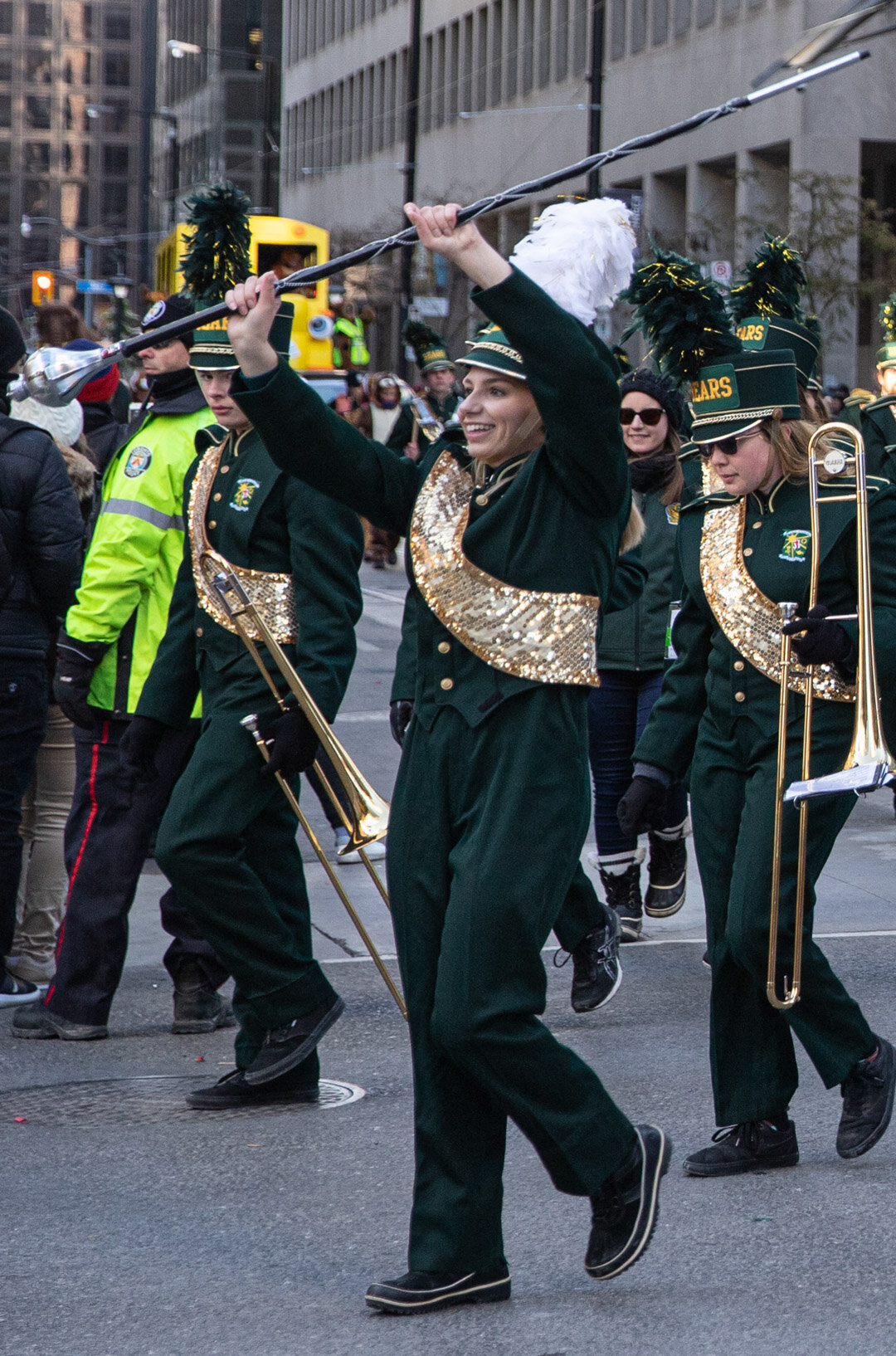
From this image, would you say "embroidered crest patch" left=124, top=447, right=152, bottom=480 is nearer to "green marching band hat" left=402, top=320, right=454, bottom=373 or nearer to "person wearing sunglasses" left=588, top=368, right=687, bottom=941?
"person wearing sunglasses" left=588, top=368, right=687, bottom=941

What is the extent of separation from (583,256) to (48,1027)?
11.2ft

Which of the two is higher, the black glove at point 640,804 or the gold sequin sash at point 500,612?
the gold sequin sash at point 500,612

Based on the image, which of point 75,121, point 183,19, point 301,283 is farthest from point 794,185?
point 75,121

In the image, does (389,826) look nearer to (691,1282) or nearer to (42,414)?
(691,1282)

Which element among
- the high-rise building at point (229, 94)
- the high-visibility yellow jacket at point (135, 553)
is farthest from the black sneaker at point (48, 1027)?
the high-rise building at point (229, 94)

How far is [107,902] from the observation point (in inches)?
256

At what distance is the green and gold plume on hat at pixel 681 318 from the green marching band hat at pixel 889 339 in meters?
5.70

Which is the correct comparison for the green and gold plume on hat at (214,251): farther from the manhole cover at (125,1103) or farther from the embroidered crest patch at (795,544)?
the manhole cover at (125,1103)

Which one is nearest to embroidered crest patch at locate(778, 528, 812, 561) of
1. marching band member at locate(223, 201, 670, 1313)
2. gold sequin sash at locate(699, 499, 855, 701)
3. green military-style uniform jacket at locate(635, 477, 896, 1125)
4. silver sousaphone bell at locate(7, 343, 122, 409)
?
green military-style uniform jacket at locate(635, 477, 896, 1125)

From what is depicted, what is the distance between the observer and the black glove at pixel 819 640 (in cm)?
494

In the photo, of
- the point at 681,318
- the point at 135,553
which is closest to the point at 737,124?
the point at 135,553

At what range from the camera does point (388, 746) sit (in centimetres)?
1216

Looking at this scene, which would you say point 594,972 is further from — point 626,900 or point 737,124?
point 737,124

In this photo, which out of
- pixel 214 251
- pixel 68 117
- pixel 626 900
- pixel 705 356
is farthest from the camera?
pixel 68 117
